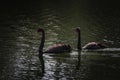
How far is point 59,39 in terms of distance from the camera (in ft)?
87.5

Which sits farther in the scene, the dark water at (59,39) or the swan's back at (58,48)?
the swan's back at (58,48)

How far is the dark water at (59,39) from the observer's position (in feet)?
65.2

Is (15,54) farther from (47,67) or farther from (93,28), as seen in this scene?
(93,28)

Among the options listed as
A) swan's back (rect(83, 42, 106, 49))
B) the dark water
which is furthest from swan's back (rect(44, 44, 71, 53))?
swan's back (rect(83, 42, 106, 49))

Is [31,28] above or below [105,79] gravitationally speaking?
above

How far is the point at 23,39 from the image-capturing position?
2628 cm

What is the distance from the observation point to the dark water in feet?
65.2

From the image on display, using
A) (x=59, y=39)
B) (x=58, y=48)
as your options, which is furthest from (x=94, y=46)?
(x=59, y=39)

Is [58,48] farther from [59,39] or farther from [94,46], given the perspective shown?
[59,39]

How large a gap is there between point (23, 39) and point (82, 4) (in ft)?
64.6

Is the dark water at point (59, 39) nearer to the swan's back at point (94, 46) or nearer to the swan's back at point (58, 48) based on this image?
the swan's back at point (58, 48)

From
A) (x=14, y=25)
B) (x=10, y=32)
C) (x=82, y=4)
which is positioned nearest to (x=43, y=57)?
(x=10, y=32)

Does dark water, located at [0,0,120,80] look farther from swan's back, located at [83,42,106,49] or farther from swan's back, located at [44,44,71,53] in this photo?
swan's back, located at [83,42,106,49]

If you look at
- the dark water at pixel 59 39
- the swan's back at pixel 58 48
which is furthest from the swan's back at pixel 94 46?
the swan's back at pixel 58 48
